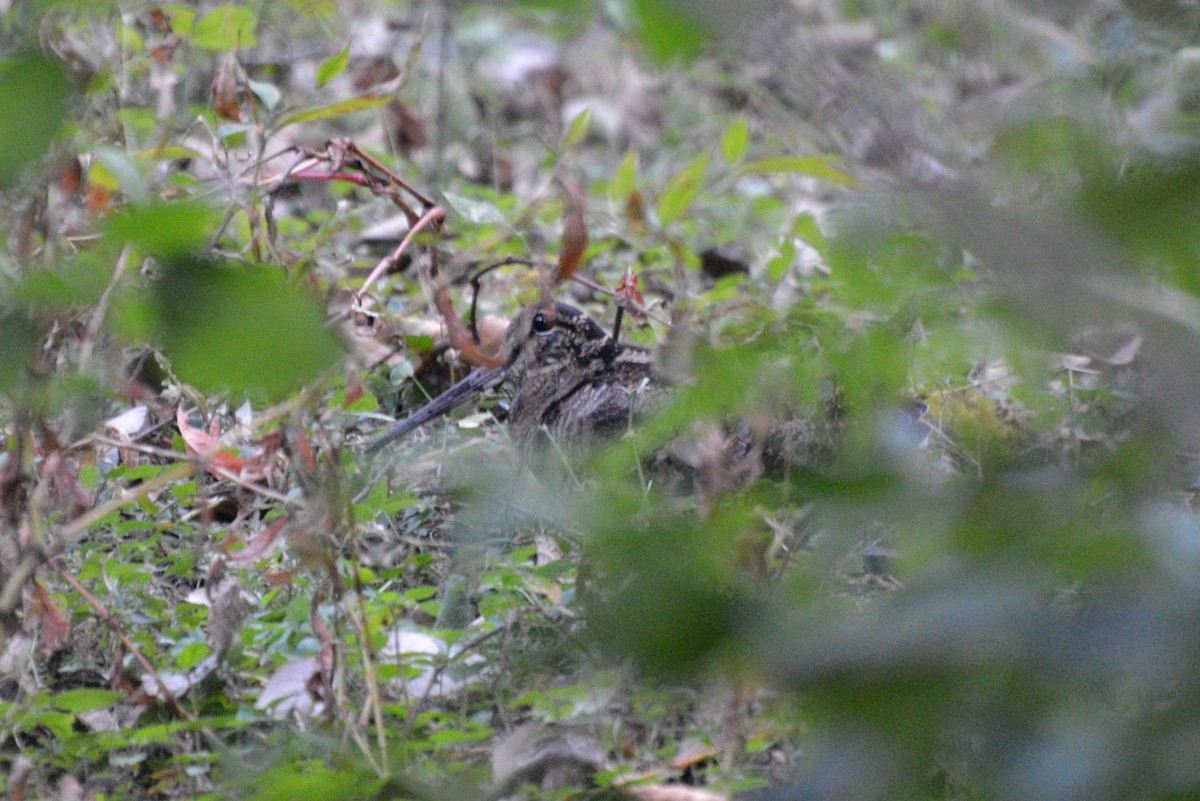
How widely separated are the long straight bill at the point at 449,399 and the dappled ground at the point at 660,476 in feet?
0.40

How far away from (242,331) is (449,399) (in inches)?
120

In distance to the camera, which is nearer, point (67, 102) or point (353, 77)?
point (67, 102)

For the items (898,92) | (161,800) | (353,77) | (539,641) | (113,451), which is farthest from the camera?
(353,77)

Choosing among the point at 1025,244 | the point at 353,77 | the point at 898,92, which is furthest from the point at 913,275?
the point at 353,77

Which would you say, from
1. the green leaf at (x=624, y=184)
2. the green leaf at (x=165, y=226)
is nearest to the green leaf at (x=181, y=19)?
the green leaf at (x=624, y=184)

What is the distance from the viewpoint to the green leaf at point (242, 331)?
782mm

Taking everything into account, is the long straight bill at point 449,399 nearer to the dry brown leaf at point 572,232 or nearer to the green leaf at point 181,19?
the green leaf at point 181,19

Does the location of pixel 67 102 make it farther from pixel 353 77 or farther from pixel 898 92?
pixel 353 77

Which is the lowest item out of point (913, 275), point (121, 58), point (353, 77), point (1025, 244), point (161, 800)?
point (353, 77)

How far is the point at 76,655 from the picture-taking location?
2625mm

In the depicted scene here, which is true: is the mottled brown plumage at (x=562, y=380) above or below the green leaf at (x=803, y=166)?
below

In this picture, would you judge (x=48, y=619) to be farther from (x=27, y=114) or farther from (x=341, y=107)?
(x=27, y=114)

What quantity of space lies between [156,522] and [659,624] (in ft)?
7.77

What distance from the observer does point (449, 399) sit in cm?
382
